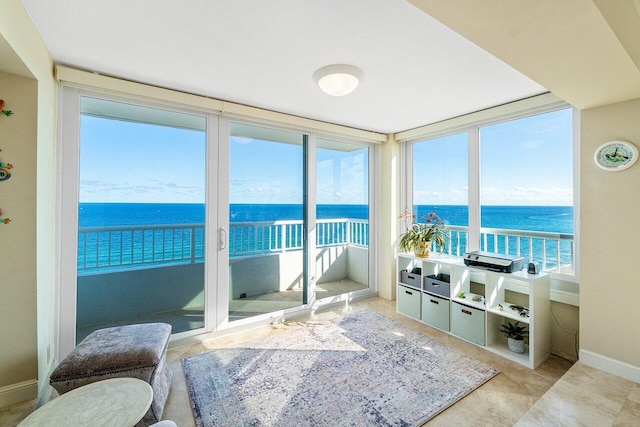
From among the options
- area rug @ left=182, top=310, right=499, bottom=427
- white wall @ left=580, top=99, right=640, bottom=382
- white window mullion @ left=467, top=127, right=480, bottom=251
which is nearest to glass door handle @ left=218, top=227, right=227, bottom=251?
area rug @ left=182, top=310, right=499, bottom=427

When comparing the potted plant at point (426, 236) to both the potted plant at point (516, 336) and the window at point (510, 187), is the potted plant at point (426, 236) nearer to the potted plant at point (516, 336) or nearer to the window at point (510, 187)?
the window at point (510, 187)

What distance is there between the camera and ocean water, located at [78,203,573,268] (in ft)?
7.68

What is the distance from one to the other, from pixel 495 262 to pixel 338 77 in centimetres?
211

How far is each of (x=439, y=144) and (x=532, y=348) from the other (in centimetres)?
237

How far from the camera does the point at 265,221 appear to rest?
3.16 metres

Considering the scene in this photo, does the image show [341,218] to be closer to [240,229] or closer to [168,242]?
[240,229]

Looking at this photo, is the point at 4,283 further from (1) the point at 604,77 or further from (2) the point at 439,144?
(2) the point at 439,144

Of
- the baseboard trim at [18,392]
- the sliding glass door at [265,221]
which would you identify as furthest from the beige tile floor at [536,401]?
the sliding glass door at [265,221]

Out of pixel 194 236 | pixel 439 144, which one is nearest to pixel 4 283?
pixel 194 236

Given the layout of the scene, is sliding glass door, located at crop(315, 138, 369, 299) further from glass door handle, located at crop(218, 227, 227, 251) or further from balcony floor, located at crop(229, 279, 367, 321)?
glass door handle, located at crop(218, 227, 227, 251)

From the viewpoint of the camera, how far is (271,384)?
2.04 metres

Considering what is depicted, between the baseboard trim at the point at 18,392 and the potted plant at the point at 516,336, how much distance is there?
3560 millimetres

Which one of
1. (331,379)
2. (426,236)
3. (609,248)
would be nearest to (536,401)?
(609,248)

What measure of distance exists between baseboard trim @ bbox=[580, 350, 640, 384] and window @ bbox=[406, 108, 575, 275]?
27.0 inches
